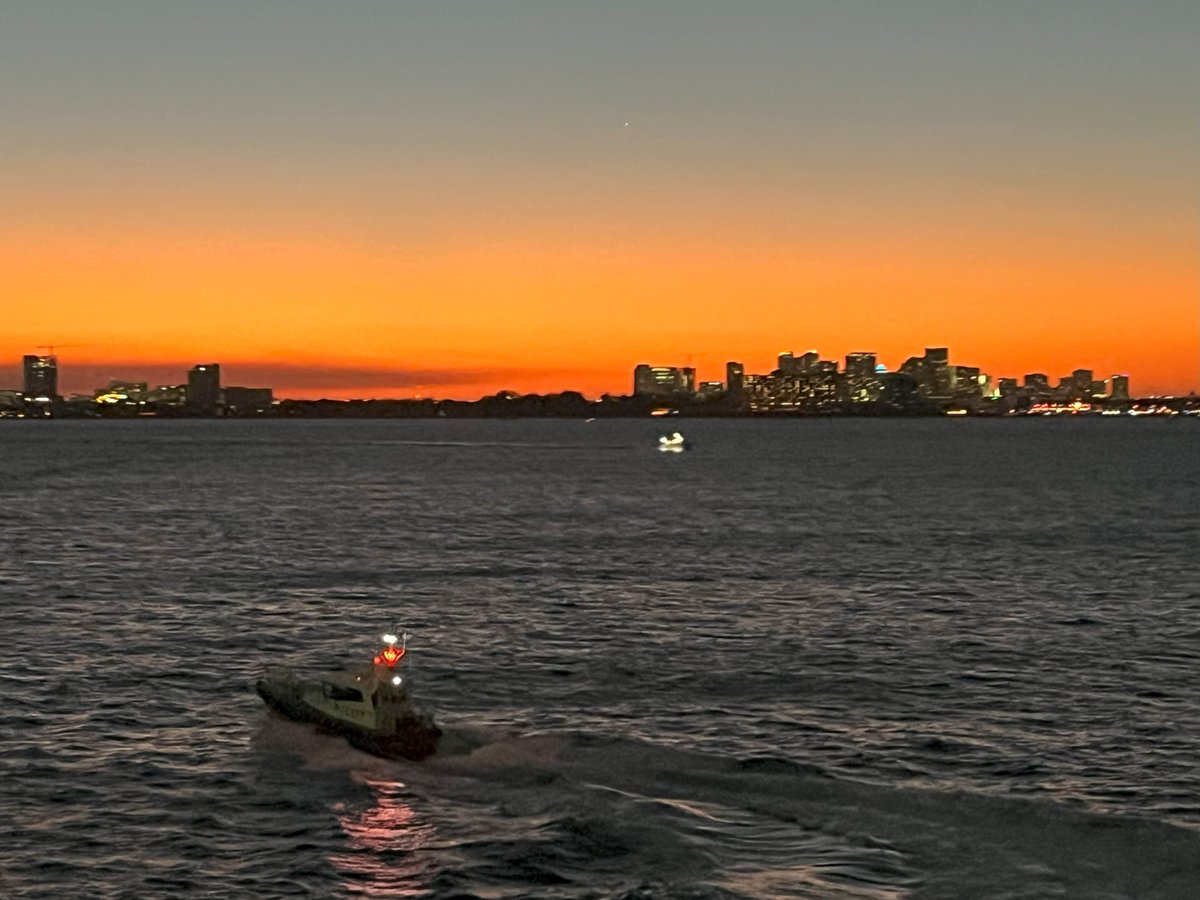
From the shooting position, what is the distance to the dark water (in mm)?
40969

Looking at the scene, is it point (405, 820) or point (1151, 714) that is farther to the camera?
point (1151, 714)

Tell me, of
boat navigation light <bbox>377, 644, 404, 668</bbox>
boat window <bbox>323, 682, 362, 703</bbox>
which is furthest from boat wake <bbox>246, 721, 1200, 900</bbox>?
boat navigation light <bbox>377, 644, 404, 668</bbox>

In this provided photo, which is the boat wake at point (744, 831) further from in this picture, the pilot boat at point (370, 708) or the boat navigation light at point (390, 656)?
the boat navigation light at point (390, 656)

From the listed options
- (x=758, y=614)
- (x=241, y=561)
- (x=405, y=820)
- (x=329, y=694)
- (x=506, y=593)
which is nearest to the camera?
(x=405, y=820)

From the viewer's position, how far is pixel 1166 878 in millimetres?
39375

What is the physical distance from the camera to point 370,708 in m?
53.4

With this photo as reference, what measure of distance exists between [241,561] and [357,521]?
130 ft

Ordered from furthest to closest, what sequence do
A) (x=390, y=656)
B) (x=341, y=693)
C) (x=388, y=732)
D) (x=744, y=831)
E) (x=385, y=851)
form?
(x=390, y=656), (x=341, y=693), (x=388, y=732), (x=744, y=831), (x=385, y=851)

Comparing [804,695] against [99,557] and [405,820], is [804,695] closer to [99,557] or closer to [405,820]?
[405,820]

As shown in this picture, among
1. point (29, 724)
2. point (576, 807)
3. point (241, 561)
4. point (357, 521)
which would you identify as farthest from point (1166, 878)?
point (357, 521)

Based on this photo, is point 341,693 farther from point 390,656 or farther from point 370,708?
point 390,656

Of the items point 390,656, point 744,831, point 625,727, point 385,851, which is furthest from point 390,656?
point 744,831

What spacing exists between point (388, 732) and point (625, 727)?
31.6 ft

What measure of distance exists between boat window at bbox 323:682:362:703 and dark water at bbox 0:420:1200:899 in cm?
208
